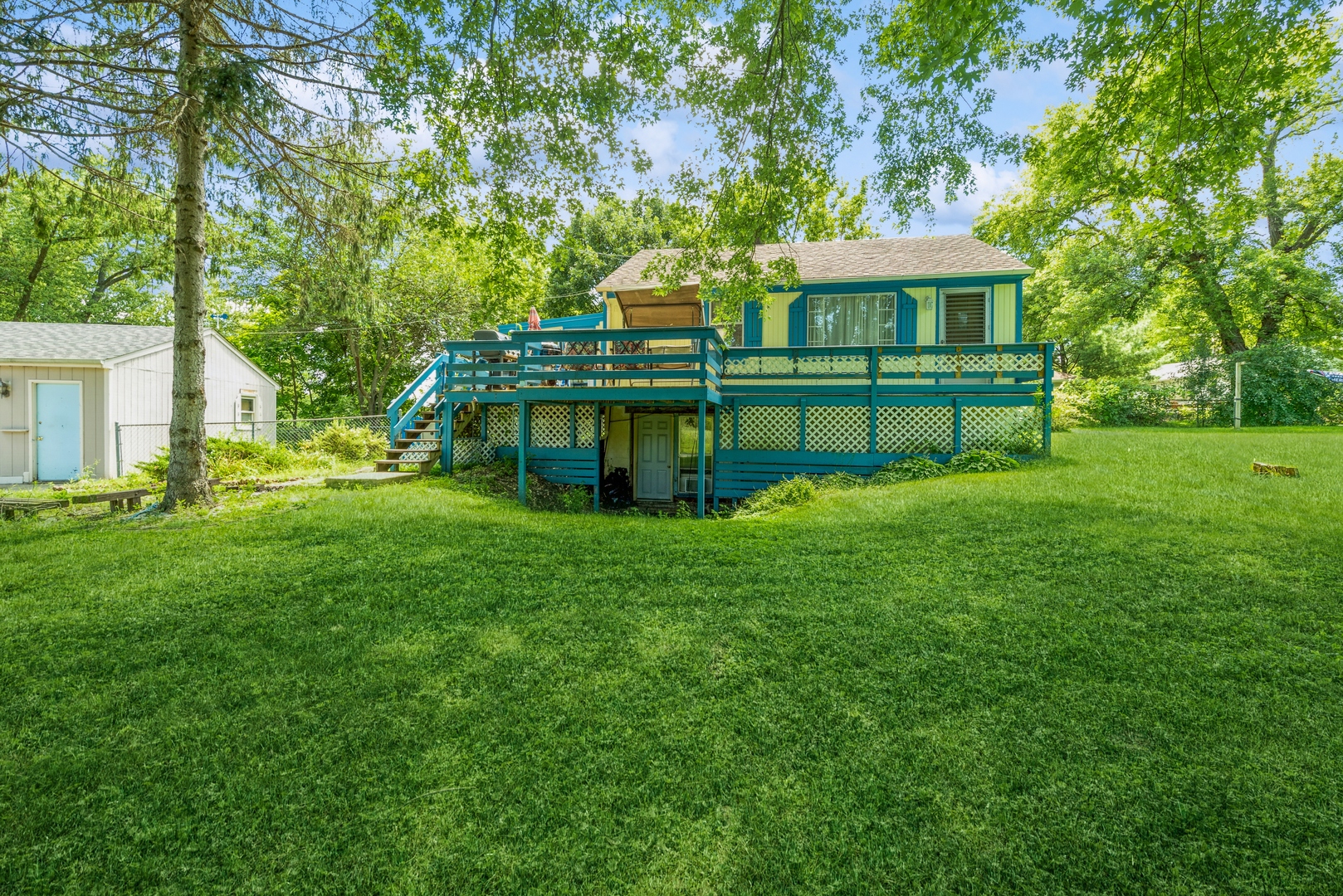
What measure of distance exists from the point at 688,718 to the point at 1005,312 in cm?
1177

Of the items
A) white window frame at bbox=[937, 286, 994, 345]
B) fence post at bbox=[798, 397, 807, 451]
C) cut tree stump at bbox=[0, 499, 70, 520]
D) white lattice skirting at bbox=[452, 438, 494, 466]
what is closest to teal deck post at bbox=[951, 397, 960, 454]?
fence post at bbox=[798, 397, 807, 451]

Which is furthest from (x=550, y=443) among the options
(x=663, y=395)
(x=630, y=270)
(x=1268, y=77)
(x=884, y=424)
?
(x=1268, y=77)

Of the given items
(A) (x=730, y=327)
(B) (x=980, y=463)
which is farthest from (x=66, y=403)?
(B) (x=980, y=463)

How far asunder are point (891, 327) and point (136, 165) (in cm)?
1234

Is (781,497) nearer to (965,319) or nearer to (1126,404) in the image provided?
(965,319)

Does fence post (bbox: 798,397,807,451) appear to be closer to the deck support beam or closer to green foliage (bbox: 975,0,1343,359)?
green foliage (bbox: 975,0,1343,359)

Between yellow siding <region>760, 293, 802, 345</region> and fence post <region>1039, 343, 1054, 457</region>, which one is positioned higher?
yellow siding <region>760, 293, 802, 345</region>

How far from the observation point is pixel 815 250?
14.0m

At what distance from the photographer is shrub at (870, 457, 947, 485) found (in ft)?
29.4

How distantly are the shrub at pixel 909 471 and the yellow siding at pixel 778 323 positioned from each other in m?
4.31

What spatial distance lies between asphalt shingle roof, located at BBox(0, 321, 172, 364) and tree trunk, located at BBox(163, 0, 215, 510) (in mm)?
8008

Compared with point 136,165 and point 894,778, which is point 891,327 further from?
point 136,165

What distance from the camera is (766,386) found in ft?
34.0

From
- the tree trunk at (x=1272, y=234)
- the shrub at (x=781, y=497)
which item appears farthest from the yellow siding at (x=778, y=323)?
the tree trunk at (x=1272, y=234)
